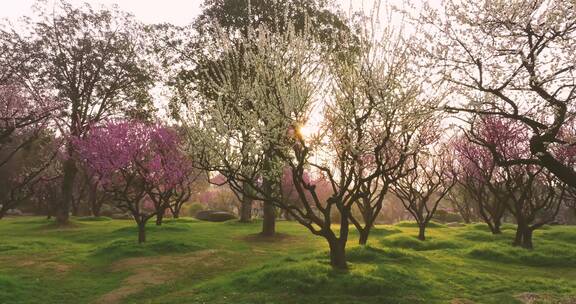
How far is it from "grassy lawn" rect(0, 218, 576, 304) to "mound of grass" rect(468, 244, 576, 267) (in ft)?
→ 0.17

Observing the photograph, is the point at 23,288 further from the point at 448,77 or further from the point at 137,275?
the point at 448,77

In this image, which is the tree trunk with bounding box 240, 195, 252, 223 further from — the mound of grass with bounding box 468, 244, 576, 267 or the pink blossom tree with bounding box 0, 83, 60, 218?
the mound of grass with bounding box 468, 244, 576, 267

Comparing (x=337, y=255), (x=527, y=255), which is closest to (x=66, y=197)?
(x=337, y=255)

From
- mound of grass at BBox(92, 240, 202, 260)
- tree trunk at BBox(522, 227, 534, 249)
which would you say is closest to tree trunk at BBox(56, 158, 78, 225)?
mound of grass at BBox(92, 240, 202, 260)

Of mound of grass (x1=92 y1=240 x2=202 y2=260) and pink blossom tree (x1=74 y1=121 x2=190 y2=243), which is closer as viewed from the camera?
mound of grass (x1=92 y1=240 x2=202 y2=260)

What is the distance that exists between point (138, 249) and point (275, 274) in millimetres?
10194

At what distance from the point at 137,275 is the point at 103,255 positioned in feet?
18.0

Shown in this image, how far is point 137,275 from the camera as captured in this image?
745 inches

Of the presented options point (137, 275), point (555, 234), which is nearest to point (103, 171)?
point (137, 275)

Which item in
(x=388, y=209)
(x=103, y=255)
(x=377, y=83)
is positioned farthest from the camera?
(x=388, y=209)

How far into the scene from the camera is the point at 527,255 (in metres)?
24.5

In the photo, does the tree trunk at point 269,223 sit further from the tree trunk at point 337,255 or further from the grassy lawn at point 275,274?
the tree trunk at point 337,255

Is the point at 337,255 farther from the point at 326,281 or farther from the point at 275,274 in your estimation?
the point at 275,274

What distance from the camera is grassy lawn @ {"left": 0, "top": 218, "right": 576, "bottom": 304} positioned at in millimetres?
15211
